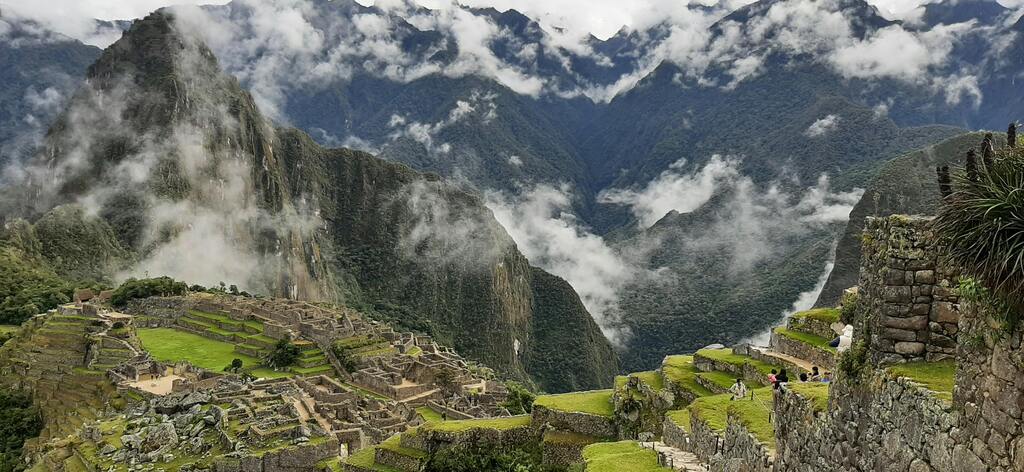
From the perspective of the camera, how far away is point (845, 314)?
457 inches

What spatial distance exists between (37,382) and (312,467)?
26827mm

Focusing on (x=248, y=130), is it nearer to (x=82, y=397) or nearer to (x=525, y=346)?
(x=525, y=346)

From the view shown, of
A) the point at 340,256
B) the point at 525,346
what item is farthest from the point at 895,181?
the point at 340,256

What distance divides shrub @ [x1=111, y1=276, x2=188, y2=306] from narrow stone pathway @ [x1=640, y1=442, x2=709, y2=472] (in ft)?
211

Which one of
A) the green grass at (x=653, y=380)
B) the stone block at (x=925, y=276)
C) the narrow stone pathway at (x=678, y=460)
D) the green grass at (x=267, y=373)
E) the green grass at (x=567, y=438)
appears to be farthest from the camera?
the green grass at (x=267, y=373)

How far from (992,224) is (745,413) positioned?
543 centimetres

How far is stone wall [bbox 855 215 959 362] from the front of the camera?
5785 millimetres

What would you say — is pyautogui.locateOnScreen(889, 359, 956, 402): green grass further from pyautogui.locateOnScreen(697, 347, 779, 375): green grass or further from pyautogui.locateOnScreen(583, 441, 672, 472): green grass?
pyautogui.locateOnScreen(697, 347, 779, 375): green grass

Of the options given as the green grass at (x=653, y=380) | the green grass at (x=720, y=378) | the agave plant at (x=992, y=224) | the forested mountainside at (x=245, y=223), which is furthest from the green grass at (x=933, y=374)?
the forested mountainside at (x=245, y=223)

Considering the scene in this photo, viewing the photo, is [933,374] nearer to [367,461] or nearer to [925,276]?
[925,276]

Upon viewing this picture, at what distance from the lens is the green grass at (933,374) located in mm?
5125

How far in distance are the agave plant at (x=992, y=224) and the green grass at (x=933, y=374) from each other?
3.29 ft

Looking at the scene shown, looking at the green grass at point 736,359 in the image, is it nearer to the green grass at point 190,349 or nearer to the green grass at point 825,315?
the green grass at point 825,315

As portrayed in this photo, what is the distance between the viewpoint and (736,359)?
17.8 metres
